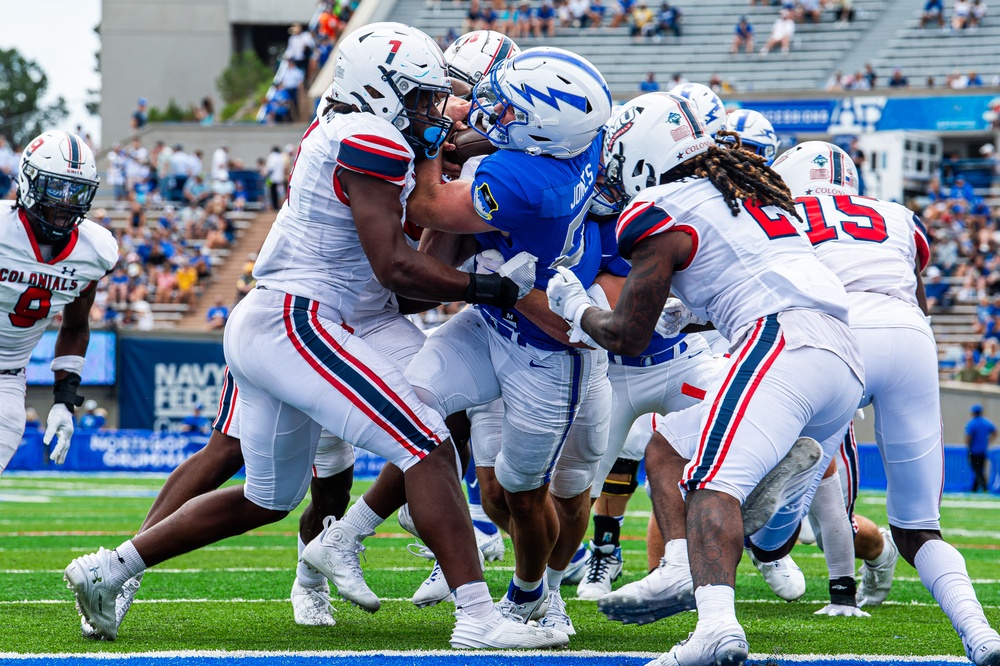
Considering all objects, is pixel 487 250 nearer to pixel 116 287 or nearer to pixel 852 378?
pixel 852 378

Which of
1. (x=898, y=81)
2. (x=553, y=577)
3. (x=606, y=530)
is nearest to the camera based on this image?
(x=553, y=577)

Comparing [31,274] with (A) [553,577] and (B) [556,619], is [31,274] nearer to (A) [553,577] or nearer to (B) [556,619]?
(A) [553,577]

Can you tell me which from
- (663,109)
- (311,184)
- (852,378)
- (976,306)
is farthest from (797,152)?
(976,306)

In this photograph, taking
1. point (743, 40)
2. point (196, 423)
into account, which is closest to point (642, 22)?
point (743, 40)

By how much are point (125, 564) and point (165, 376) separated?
17380 millimetres

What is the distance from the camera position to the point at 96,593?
14.8 feet

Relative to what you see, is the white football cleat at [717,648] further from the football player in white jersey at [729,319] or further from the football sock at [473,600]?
the football sock at [473,600]

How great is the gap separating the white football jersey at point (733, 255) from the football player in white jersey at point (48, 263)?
3230 mm

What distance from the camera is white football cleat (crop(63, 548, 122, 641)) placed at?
14.8 feet

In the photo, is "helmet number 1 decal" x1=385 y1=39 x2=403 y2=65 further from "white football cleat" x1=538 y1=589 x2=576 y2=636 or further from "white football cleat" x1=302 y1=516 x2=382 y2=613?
"white football cleat" x1=538 y1=589 x2=576 y2=636

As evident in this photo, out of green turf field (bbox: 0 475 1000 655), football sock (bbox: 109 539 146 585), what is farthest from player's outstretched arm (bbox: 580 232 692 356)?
football sock (bbox: 109 539 146 585)

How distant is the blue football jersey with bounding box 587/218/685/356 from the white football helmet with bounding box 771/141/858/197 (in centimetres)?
77

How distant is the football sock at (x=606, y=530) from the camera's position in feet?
21.5

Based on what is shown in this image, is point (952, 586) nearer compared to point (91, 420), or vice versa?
point (952, 586)
